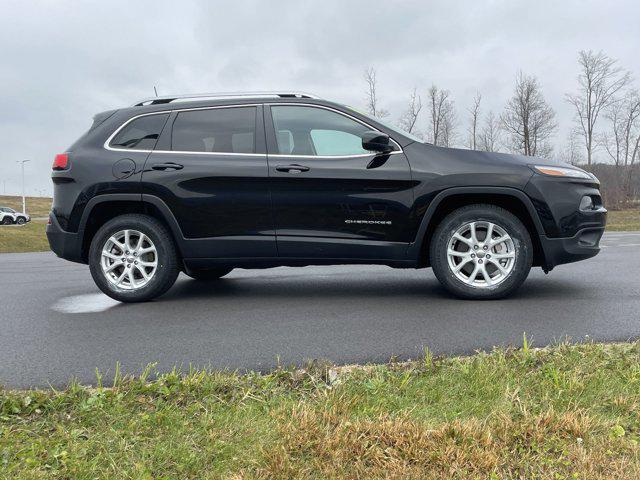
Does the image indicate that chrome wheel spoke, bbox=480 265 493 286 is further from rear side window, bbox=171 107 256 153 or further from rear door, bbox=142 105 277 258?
rear side window, bbox=171 107 256 153

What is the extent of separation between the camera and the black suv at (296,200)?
463 cm

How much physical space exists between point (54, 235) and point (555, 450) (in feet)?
15.1

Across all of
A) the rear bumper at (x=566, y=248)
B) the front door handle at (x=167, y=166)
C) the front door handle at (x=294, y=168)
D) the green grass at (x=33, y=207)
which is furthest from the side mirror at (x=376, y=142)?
the green grass at (x=33, y=207)

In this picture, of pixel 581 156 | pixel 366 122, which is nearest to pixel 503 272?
pixel 366 122

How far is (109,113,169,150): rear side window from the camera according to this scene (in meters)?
5.07

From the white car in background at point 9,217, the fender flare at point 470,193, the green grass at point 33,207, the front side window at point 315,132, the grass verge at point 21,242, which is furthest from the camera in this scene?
the green grass at point 33,207

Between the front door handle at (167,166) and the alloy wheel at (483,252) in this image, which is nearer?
the alloy wheel at (483,252)

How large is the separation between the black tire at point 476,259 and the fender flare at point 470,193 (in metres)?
0.11

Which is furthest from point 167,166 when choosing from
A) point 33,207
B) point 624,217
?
point 33,207

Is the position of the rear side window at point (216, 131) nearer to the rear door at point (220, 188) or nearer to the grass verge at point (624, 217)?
the rear door at point (220, 188)

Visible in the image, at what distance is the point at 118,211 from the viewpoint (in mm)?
5121

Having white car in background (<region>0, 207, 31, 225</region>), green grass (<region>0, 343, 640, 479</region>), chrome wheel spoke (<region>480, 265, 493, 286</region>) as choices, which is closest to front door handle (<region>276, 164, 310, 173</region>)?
chrome wheel spoke (<region>480, 265, 493, 286</region>)

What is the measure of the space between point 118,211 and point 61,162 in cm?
68

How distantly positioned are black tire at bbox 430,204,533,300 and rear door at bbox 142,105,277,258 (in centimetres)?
144
